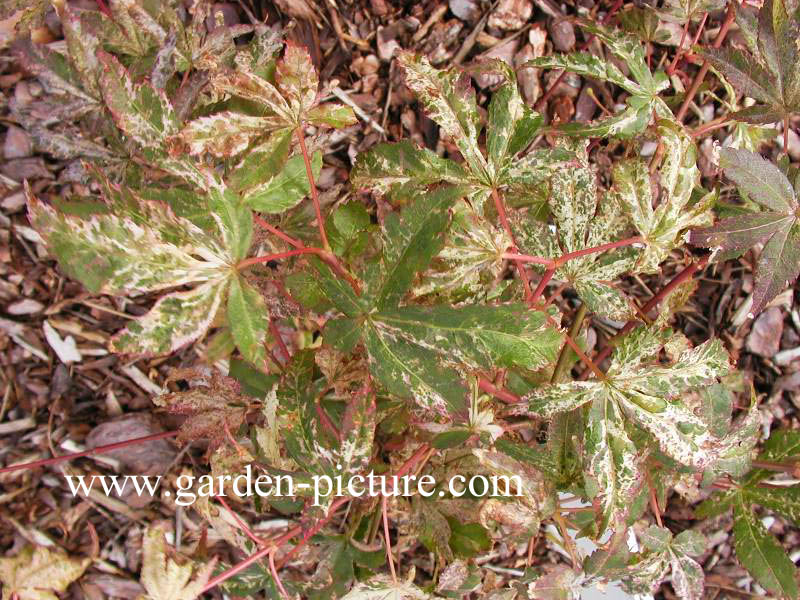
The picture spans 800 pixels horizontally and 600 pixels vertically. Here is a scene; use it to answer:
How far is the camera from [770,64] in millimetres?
821

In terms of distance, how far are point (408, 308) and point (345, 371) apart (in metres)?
0.24

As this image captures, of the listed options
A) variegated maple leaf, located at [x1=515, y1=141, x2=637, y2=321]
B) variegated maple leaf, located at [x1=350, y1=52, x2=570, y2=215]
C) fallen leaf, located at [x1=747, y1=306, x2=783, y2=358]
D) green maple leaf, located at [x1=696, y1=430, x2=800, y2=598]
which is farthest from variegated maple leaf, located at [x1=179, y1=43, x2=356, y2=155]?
fallen leaf, located at [x1=747, y1=306, x2=783, y2=358]

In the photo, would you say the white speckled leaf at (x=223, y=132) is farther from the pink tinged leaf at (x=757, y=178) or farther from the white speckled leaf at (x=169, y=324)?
the pink tinged leaf at (x=757, y=178)

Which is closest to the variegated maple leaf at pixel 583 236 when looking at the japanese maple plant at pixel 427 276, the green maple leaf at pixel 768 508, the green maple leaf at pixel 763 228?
the japanese maple plant at pixel 427 276

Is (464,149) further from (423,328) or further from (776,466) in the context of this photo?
(776,466)

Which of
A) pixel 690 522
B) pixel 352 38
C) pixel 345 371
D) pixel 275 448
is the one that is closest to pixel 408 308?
pixel 345 371

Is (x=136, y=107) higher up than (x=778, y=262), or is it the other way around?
(x=136, y=107)

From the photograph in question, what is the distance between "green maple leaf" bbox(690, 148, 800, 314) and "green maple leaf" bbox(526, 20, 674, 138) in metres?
0.17

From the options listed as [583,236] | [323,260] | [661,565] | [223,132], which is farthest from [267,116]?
[661,565]

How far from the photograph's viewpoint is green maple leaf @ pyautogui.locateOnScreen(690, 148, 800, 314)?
2.55 ft

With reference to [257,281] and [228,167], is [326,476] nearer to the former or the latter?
[257,281]

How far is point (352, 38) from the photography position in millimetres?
1375

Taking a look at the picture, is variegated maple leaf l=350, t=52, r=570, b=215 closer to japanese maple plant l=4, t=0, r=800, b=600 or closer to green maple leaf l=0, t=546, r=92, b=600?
japanese maple plant l=4, t=0, r=800, b=600

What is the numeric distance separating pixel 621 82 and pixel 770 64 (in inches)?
7.1
